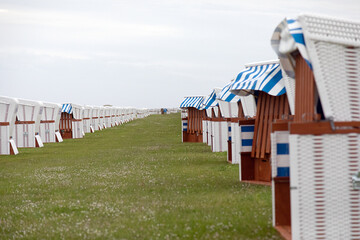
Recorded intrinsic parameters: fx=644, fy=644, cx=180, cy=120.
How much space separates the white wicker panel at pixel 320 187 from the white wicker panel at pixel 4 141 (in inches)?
785

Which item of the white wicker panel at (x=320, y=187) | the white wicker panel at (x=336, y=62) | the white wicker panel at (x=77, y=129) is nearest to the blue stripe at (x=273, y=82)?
the white wicker panel at (x=336, y=62)

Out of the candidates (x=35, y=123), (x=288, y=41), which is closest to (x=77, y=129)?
(x=35, y=123)

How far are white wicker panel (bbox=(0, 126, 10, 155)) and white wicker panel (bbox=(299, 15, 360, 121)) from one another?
65.5 ft

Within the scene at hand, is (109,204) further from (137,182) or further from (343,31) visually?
(343,31)

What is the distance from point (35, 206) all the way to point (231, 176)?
16.6 ft

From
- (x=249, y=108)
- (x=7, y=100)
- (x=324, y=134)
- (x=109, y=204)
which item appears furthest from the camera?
(x=7, y=100)

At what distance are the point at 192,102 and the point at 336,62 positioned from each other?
2665cm

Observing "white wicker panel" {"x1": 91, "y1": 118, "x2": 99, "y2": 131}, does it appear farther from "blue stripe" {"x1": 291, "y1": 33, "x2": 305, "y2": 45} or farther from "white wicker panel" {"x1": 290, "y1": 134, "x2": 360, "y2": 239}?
"white wicker panel" {"x1": 290, "y1": 134, "x2": 360, "y2": 239}

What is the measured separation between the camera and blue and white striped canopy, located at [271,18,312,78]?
6332 mm

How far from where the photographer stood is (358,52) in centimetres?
647

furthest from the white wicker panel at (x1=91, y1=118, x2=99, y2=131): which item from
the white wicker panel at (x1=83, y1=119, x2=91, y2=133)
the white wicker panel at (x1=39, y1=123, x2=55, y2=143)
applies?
the white wicker panel at (x1=39, y1=123, x2=55, y2=143)

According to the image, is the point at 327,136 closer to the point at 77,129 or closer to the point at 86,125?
the point at 77,129

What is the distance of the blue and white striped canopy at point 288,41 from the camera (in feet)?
20.8

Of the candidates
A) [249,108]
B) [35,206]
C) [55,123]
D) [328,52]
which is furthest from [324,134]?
[55,123]
